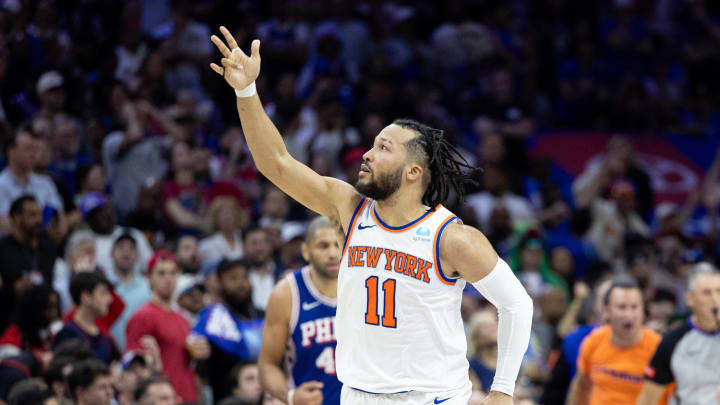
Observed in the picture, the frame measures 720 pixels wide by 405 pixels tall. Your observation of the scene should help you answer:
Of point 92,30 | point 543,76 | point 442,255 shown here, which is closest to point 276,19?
point 92,30

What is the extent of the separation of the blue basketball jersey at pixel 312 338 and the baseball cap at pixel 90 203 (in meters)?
3.80

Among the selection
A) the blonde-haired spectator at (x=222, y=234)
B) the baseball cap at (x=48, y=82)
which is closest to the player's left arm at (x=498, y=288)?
the blonde-haired spectator at (x=222, y=234)

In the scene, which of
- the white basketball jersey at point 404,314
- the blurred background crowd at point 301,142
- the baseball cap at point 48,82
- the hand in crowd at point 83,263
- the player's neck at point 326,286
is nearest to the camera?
the white basketball jersey at point 404,314

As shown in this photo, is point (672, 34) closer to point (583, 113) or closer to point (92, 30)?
point (583, 113)

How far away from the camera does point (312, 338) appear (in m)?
6.17

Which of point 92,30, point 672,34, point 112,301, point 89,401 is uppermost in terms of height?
point 672,34

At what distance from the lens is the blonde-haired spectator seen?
406 inches

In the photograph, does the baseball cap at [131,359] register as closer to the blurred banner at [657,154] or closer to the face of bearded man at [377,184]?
the face of bearded man at [377,184]

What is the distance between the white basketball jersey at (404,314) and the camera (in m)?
4.78

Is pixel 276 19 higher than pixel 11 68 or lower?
higher

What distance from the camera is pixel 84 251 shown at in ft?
29.1

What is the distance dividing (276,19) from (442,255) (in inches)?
382

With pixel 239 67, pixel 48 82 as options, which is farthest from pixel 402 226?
pixel 48 82

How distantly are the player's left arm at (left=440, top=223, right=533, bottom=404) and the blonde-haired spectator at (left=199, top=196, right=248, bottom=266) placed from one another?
5686mm
